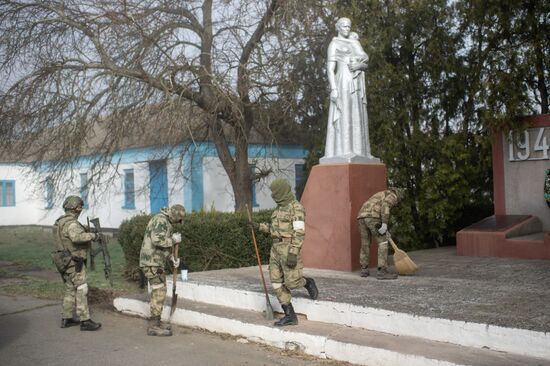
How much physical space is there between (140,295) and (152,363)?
3427 millimetres

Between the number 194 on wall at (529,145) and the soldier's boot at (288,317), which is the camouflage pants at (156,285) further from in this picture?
the number 194 on wall at (529,145)

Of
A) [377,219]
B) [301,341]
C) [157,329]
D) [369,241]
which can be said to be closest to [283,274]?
[301,341]

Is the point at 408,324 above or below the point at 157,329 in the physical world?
above

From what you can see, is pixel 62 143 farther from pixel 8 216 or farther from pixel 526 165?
pixel 8 216

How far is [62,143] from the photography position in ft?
45.4

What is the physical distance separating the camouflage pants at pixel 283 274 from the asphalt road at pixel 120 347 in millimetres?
633

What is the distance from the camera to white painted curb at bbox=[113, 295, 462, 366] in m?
5.91

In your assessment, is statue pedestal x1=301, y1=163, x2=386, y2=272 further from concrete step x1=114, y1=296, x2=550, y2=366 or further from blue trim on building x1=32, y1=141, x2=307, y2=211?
blue trim on building x1=32, y1=141, x2=307, y2=211

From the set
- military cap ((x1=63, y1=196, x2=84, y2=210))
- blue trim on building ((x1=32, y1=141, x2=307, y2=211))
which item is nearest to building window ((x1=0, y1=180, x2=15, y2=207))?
blue trim on building ((x1=32, y1=141, x2=307, y2=211))

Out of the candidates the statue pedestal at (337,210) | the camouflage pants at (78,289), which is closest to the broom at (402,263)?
the statue pedestal at (337,210)

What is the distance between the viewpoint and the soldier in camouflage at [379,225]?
9.01 meters

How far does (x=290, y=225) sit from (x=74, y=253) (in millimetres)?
2929

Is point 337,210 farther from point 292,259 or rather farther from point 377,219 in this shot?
point 292,259

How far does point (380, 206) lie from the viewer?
9156 millimetres
